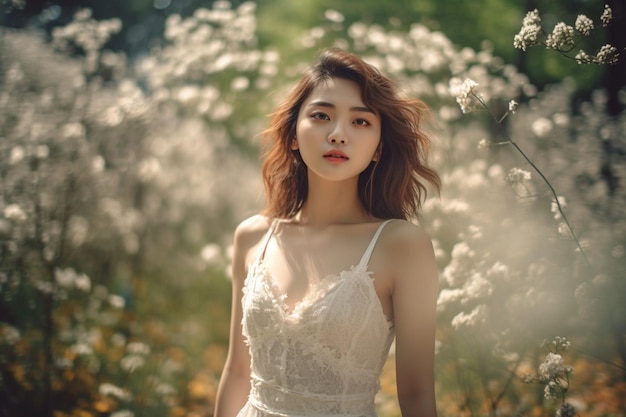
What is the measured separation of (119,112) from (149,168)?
80cm

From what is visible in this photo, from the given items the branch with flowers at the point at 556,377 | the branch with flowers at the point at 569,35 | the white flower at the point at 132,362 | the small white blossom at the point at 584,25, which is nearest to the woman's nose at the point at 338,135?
the branch with flowers at the point at 569,35

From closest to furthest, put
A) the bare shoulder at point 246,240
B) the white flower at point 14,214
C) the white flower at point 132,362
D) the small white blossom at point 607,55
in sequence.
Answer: the small white blossom at point 607,55 → the bare shoulder at point 246,240 → the white flower at point 14,214 → the white flower at point 132,362

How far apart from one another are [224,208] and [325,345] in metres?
4.85

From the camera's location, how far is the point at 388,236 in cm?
198

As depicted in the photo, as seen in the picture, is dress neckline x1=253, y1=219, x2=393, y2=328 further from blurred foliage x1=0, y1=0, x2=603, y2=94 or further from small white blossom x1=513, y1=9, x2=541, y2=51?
blurred foliage x1=0, y1=0, x2=603, y2=94

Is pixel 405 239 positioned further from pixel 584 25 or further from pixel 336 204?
pixel 584 25

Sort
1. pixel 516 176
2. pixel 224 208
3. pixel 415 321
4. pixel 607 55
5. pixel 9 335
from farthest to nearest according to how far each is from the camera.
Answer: pixel 224 208 < pixel 9 335 < pixel 516 176 < pixel 415 321 < pixel 607 55

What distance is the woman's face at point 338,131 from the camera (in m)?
1.99

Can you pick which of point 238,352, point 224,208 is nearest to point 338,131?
Result: point 238,352

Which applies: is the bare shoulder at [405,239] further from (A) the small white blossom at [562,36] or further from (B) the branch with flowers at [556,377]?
(A) the small white blossom at [562,36]

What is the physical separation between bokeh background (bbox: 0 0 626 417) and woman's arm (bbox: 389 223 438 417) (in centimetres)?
31

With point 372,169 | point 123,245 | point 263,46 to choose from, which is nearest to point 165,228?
point 123,245

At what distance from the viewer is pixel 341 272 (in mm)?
1951

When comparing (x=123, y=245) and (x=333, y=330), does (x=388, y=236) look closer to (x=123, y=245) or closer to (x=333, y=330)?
(x=333, y=330)
